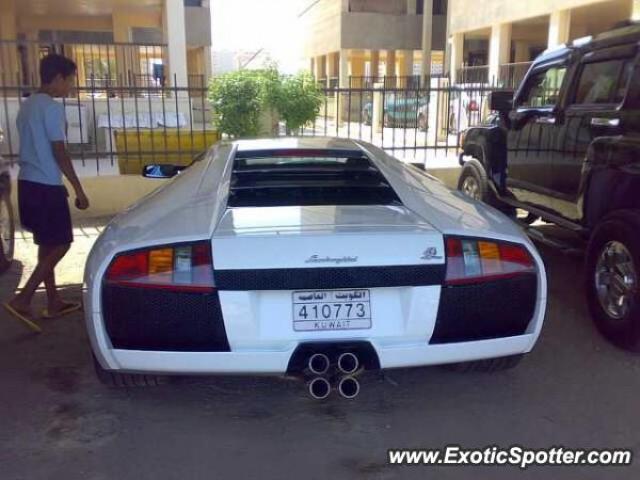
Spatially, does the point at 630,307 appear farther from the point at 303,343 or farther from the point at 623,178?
the point at 303,343

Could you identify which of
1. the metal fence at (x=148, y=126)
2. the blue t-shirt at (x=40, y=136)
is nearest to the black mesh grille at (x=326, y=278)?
the blue t-shirt at (x=40, y=136)

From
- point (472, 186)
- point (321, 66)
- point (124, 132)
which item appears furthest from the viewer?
point (321, 66)

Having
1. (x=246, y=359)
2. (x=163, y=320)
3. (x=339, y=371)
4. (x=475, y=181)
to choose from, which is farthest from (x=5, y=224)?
(x=475, y=181)

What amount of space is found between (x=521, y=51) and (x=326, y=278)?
86.6ft

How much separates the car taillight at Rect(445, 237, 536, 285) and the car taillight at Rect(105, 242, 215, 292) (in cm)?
107

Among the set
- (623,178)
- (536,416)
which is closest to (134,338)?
(536,416)

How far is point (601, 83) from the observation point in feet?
16.0

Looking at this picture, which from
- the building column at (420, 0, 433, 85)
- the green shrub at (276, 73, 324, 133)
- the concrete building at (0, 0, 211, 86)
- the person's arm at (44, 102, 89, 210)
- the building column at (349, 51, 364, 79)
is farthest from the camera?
the building column at (349, 51, 364, 79)

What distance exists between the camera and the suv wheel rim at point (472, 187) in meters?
7.10

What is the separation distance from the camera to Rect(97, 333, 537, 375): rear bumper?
9.42 feet

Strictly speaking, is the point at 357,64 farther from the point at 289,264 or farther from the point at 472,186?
the point at 289,264

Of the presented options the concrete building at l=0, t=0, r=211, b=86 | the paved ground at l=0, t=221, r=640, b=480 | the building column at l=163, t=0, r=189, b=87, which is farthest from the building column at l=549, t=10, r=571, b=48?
the paved ground at l=0, t=221, r=640, b=480

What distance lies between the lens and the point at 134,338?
2975mm

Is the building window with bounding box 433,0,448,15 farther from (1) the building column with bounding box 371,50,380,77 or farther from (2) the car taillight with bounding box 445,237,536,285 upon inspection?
(2) the car taillight with bounding box 445,237,536,285
